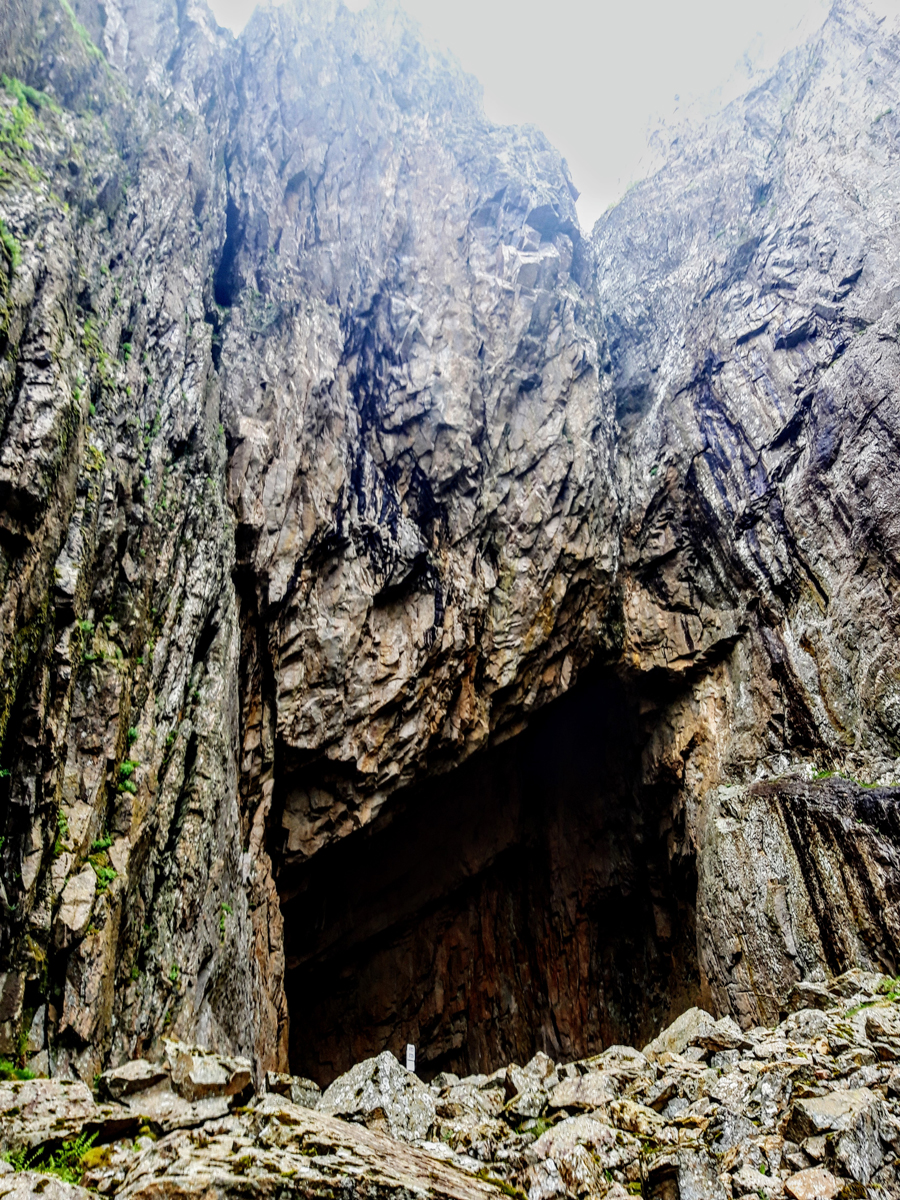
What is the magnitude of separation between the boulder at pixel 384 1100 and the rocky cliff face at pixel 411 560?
92.7 inches

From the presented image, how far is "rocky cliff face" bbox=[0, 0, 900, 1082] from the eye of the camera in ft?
25.1

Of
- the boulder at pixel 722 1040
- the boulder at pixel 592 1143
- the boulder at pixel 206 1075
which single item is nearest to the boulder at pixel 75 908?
the boulder at pixel 206 1075

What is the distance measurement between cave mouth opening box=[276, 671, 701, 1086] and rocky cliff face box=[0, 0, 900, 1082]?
0.10 m

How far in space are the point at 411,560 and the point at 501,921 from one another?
10141 mm

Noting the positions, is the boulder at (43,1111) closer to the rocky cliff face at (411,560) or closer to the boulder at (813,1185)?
the rocky cliff face at (411,560)

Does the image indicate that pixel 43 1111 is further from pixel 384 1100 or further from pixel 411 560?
pixel 411 560

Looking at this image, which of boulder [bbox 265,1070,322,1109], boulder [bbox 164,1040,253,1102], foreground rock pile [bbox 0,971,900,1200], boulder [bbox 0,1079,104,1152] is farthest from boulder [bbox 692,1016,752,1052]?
boulder [bbox 0,1079,104,1152]

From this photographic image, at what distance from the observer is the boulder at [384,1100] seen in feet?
19.1

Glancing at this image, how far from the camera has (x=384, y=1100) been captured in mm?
6102

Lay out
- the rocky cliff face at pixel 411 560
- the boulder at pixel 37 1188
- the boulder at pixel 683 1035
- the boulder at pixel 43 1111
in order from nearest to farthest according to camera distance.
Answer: the boulder at pixel 37 1188, the boulder at pixel 43 1111, the rocky cliff face at pixel 411 560, the boulder at pixel 683 1035

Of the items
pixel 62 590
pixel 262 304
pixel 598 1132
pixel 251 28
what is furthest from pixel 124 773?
pixel 251 28

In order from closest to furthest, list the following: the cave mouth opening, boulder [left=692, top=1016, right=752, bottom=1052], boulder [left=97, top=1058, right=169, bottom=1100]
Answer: boulder [left=97, top=1058, right=169, bottom=1100]
boulder [left=692, top=1016, right=752, bottom=1052]
the cave mouth opening

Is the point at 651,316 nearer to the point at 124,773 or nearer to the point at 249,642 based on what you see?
the point at 249,642

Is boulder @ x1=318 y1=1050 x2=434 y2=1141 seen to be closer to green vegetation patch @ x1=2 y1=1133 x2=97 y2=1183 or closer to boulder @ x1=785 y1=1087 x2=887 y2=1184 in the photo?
green vegetation patch @ x1=2 y1=1133 x2=97 y2=1183
